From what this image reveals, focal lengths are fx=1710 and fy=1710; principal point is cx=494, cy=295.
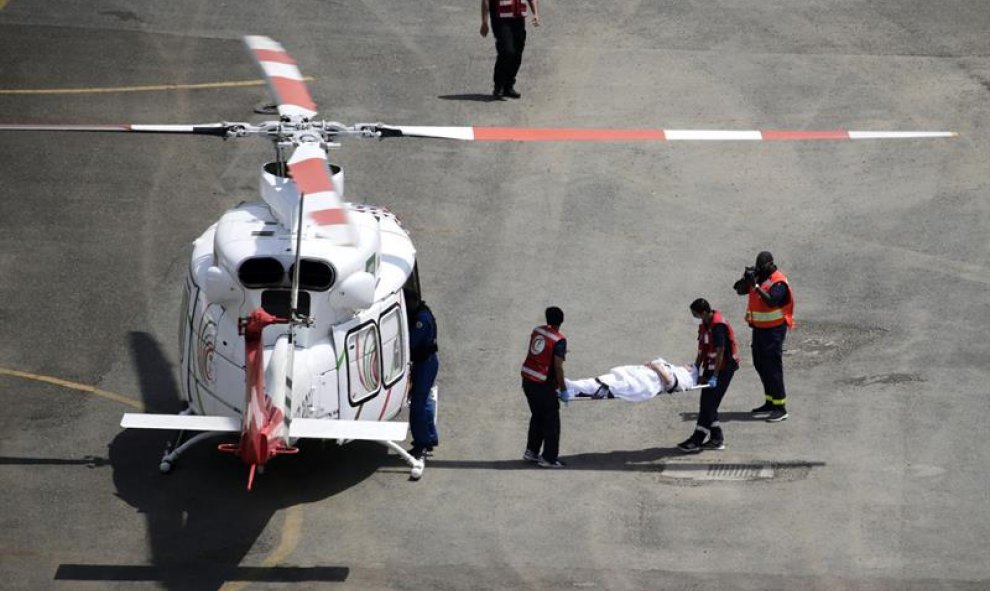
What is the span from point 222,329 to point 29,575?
2963 mm

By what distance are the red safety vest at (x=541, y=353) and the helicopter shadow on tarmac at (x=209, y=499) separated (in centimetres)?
188

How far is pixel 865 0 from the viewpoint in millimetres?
32438

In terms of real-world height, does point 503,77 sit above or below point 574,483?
above

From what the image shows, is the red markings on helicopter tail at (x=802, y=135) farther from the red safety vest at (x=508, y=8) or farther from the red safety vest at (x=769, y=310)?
the red safety vest at (x=508, y=8)

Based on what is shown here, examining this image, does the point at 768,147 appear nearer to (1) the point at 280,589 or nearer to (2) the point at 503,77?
(2) the point at 503,77

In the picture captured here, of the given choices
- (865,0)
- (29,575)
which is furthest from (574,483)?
(865,0)

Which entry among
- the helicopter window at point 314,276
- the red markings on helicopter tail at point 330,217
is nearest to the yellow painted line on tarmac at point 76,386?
the helicopter window at point 314,276

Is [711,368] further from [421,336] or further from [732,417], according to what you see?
[421,336]

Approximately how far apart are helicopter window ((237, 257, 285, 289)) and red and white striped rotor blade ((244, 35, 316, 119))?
1.55 m

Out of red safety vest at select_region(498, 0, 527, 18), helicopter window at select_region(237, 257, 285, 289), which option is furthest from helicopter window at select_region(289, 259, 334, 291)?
red safety vest at select_region(498, 0, 527, 18)

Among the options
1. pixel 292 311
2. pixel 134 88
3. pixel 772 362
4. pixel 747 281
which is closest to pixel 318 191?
pixel 292 311

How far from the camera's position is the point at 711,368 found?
1830cm

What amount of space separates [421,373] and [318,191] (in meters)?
3.74

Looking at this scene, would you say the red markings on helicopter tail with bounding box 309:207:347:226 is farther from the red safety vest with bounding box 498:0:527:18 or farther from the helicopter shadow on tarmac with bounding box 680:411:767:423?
the red safety vest with bounding box 498:0:527:18
